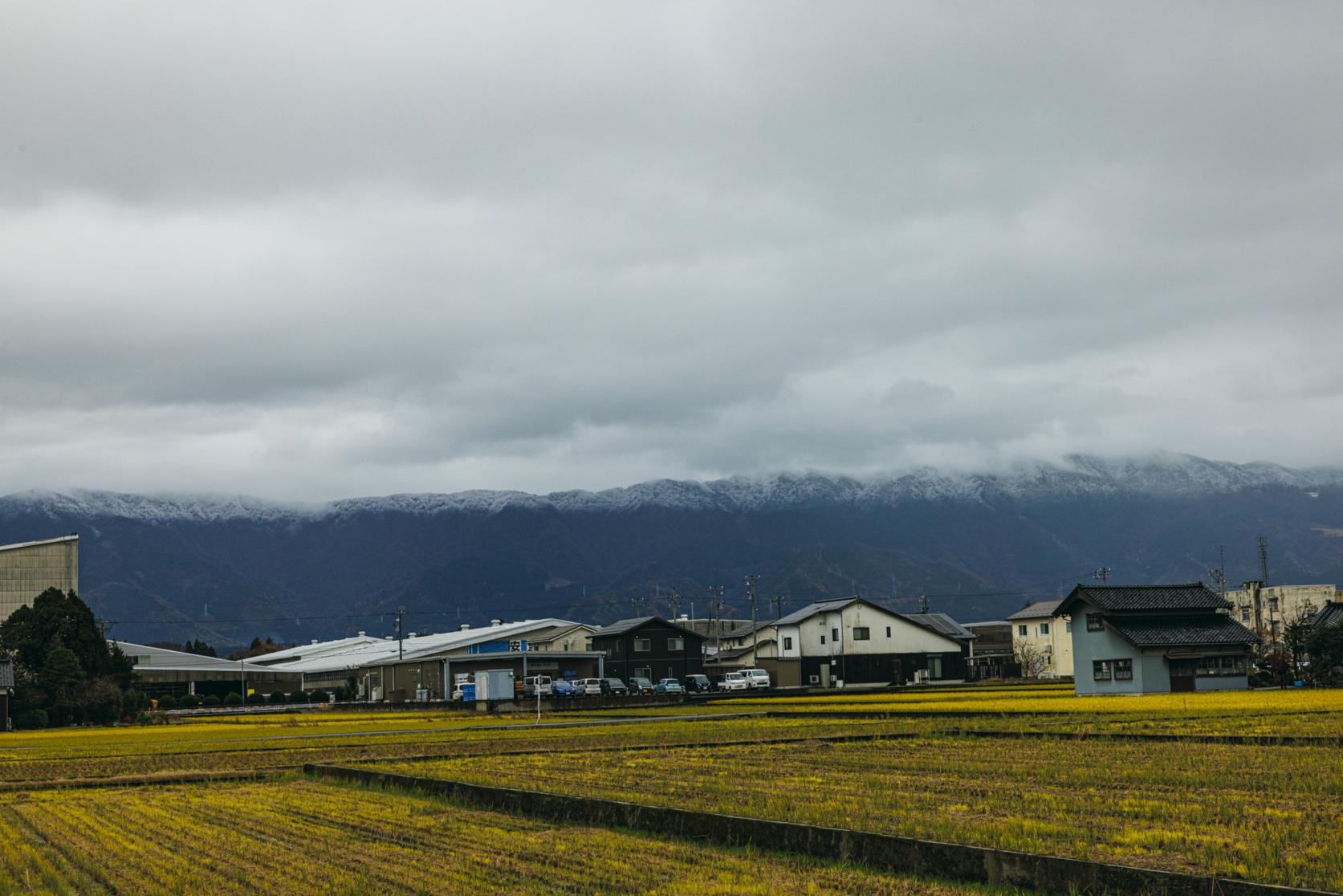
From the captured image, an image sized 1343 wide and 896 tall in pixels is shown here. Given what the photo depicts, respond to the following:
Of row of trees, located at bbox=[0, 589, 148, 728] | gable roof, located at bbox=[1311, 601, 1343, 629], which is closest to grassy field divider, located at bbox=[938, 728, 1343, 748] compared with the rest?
gable roof, located at bbox=[1311, 601, 1343, 629]

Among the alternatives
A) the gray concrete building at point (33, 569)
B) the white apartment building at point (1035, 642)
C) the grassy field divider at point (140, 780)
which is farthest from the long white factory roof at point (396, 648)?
the grassy field divider at point (140, 780)

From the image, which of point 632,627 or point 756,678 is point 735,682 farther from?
point 632,627

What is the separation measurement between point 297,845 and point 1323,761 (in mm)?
14570

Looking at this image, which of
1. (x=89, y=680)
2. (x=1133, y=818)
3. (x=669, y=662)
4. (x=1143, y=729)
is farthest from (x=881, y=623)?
(x=1133, y=818)

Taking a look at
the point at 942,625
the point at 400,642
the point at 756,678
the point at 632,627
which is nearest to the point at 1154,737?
the point at 756,678

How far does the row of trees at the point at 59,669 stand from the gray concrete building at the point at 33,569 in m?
26.6

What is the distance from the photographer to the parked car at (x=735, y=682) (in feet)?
266

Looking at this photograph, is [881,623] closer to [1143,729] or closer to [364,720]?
[364,720]

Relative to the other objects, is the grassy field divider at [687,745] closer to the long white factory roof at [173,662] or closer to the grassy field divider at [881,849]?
the grassy field divider at [881,849]

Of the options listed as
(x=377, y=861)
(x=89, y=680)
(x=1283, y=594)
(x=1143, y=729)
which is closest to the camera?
(x=377, y=861)

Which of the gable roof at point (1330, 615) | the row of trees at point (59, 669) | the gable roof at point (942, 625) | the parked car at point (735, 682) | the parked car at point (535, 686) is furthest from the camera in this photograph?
the gable roof at point (942, 625)

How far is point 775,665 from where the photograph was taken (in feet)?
303

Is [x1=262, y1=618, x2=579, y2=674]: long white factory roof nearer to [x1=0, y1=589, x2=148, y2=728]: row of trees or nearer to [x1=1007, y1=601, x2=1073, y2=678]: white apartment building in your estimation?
[x1=0, y1=589, x2=148, y2=728]: row of trees

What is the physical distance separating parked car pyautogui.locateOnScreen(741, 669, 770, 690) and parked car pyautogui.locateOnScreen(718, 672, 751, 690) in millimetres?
213
